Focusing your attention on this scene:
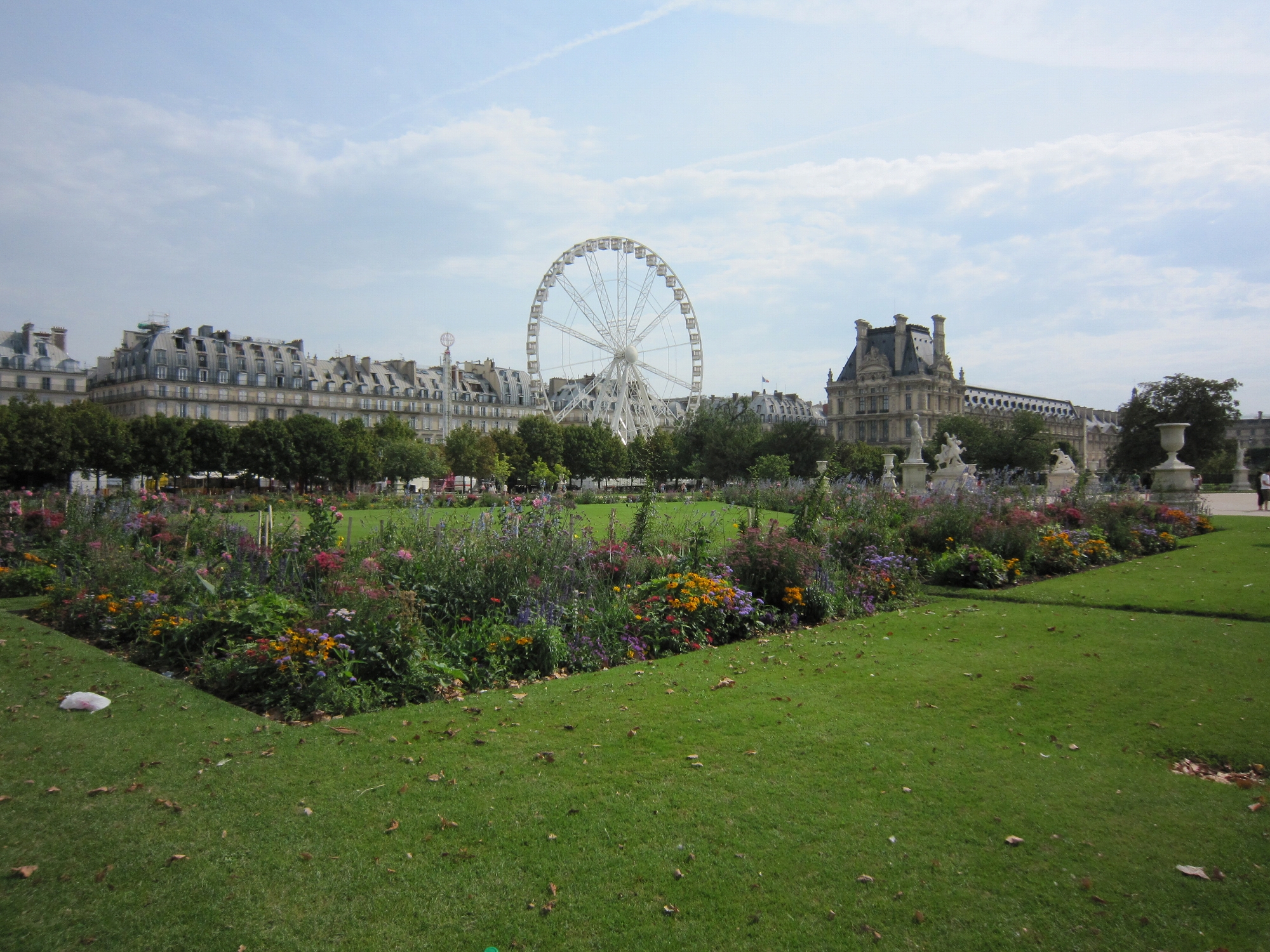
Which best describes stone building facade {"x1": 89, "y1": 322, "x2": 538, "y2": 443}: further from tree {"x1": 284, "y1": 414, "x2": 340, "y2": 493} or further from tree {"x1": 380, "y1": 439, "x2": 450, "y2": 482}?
tree {"x1": 284, "y1": 414, "x2": 340, "y2": 493}

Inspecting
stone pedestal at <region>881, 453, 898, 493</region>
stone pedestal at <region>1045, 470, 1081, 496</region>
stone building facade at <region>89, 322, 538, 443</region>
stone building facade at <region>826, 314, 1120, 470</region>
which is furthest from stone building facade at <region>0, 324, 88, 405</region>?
stone building facade at <region>826, 314, 1120, 470</region>

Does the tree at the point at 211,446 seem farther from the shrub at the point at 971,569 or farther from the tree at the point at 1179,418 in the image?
the tree at the point at 1179,418

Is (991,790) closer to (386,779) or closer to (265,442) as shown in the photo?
(386,779)

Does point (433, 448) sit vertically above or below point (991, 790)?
above

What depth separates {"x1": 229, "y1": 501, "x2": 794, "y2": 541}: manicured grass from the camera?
1103cm

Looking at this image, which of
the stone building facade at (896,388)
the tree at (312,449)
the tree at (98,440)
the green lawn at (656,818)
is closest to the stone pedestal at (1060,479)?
the green lawn at (656,818)

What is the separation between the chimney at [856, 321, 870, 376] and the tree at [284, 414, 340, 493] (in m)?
60.6

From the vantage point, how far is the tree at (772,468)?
40125 millimetres

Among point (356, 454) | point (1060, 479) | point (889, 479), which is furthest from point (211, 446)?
point (1060, 479)

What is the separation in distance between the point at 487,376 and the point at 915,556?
80519mm

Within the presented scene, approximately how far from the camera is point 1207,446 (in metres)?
46.8

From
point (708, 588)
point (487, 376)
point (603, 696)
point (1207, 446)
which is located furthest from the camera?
point (487, 376)

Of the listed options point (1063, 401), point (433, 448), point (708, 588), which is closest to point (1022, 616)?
point (708, 588)

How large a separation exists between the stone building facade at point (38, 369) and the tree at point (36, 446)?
29.6 meters
